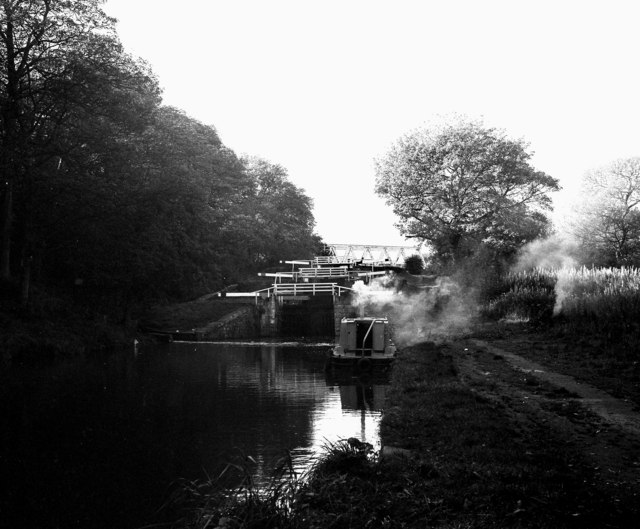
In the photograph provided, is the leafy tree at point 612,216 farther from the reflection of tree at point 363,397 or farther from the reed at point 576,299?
the reflection of tree at point 363,397

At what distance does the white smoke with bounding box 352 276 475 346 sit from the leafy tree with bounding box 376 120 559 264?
3.57 m

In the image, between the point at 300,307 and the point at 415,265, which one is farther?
the point at 415,265

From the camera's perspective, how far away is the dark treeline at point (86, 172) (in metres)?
21.6

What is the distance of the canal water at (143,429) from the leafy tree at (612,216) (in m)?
23.6

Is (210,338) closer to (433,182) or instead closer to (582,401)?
(433,182)

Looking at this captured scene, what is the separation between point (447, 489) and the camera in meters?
5.80

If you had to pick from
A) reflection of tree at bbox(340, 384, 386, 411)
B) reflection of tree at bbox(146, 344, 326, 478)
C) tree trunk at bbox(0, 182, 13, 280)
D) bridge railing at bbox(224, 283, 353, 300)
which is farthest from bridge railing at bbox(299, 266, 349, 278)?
reflection of tree at bbox(340, 384, 386, 411)

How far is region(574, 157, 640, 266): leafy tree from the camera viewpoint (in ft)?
121

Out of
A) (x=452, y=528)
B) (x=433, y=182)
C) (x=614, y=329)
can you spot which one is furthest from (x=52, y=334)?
(x=433, y=182)

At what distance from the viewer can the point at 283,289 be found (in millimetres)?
46250

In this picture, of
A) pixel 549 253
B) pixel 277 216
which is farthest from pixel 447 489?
pixel 277 216

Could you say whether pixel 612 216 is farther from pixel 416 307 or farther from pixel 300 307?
pixel 300 307

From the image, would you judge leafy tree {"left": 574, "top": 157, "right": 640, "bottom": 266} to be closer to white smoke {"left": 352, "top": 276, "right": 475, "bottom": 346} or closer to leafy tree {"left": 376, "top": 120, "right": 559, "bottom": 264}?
leafy tree {"left": 376, "top": 120, "right": 559, "bottom": 264}

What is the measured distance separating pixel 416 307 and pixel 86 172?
19.3m
